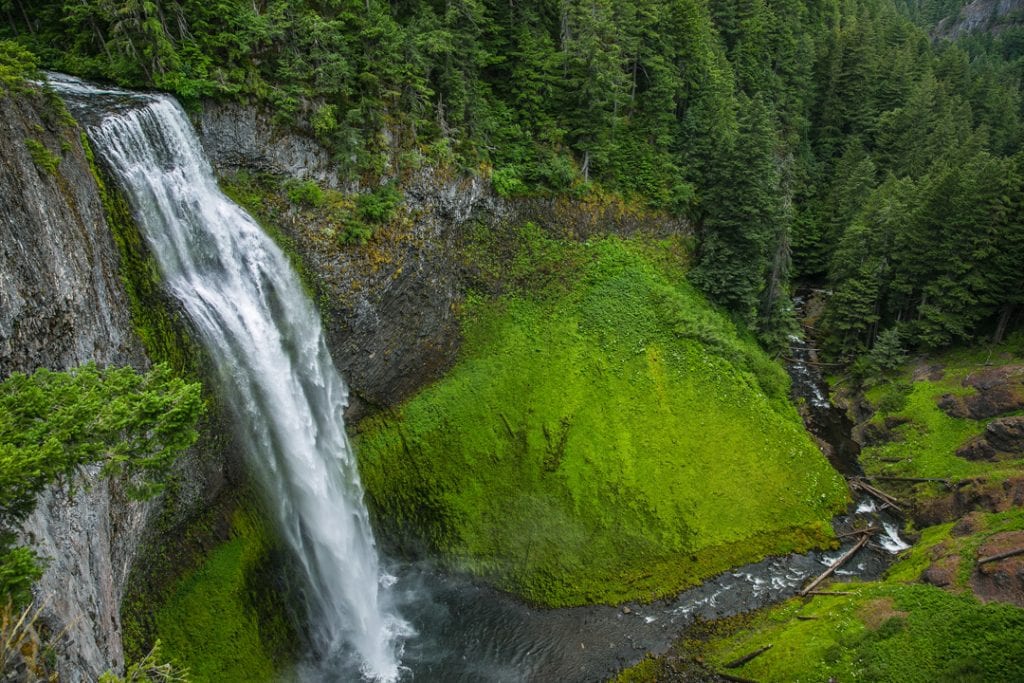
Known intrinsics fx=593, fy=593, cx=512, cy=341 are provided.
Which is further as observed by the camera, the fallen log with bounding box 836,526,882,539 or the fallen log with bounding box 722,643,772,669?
the fallen log with bounding box 836,526,882,539

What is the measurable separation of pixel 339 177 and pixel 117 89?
7544 mm

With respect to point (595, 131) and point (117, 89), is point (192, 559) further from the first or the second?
point (595, 131)

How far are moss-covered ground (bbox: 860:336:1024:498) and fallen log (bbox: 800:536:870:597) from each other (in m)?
4.93

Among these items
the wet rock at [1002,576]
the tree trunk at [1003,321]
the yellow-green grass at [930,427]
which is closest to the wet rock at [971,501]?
the yellow-green grass at [930,427]

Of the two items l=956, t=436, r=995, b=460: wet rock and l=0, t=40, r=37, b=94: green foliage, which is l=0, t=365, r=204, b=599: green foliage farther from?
l=956, t=436, r=995, b=460: wet rock

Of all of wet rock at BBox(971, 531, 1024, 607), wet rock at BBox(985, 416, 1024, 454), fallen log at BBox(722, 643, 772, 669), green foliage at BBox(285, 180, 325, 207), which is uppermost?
green foliage at BBox(285, 180, 325, 207)

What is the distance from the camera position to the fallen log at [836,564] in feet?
75.0

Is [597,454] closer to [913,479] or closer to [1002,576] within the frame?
[1002,576]

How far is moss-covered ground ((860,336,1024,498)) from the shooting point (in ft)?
92.0

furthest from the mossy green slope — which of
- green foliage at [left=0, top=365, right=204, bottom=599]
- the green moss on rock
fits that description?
green foliage at [left=0, top=365, right=204, bottom=599]

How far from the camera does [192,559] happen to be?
18641mm

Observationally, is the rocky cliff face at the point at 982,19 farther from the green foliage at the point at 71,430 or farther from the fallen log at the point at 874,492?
the green foliage at the point at 71,430

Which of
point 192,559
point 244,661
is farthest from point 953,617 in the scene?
point 192,559

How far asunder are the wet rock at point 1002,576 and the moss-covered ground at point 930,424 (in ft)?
20.9
